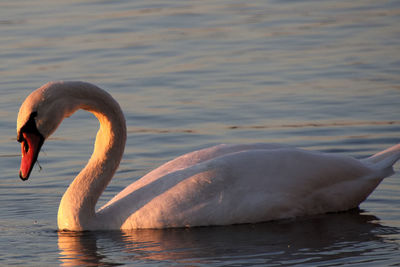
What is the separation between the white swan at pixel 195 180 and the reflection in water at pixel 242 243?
0.12 meters

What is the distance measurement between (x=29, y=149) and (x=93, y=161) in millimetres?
734

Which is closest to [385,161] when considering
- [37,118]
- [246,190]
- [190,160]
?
[246,190]

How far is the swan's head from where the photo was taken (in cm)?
878

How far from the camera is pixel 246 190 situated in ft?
29.3

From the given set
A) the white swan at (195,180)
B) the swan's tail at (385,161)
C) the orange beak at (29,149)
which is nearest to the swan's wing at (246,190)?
the white swan at (195,180)

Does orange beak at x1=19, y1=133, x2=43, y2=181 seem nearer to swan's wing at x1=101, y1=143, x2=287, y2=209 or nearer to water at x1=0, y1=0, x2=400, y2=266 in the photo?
water at x1=0, y1=0, x2=400, y2=266

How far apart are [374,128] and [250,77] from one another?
288cm

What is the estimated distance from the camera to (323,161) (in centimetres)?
929

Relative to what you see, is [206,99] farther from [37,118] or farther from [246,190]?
[37,118]

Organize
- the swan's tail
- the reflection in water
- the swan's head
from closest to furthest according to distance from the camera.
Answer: the reflection in water, the swan's head, the swan's tail

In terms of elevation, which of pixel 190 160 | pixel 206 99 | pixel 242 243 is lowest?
pixel 242 243

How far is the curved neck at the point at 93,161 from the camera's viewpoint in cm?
914

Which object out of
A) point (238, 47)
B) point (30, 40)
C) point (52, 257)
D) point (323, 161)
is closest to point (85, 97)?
point (52, 257)

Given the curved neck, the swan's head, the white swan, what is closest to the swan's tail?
the white swan
